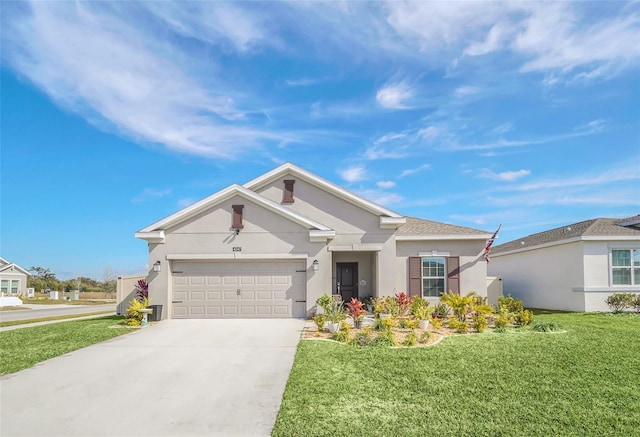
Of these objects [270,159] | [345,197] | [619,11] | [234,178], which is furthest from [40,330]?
[619,11]

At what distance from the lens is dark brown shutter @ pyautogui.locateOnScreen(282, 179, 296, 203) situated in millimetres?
17531

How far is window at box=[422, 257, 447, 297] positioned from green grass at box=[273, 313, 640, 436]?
268 inches

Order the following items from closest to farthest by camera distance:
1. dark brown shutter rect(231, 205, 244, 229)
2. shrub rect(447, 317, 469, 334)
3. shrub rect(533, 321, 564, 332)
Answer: shrub rect(447, 317, 469, 334) < shrub rect(533, 321, 564, 332) < dark brown shutter rect(231, 205, 244, 229)

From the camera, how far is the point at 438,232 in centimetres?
1734

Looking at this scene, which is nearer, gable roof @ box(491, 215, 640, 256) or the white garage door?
the white garage door

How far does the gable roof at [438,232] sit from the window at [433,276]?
1.02 meters

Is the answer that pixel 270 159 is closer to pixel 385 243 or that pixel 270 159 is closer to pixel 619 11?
pixel 385 243

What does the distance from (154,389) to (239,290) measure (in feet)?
27.2

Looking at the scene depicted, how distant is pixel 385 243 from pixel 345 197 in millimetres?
2474

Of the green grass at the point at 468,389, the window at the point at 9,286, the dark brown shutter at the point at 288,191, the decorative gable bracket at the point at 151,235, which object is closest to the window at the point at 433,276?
the dark brown shutter at the point at 288,191

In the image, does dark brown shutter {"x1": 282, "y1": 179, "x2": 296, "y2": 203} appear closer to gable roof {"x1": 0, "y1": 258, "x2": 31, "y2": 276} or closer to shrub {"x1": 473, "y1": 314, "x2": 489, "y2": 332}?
shrub {"x1": 473, "y1": 314, "x2": 489, "y2": 332}

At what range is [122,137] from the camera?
19.4 metres

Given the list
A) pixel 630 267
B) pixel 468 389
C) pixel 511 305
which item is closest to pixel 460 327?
pixel 511 305

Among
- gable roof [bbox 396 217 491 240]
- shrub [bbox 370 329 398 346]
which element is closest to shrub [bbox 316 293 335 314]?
shrub [bbox 370 329 398 346]
